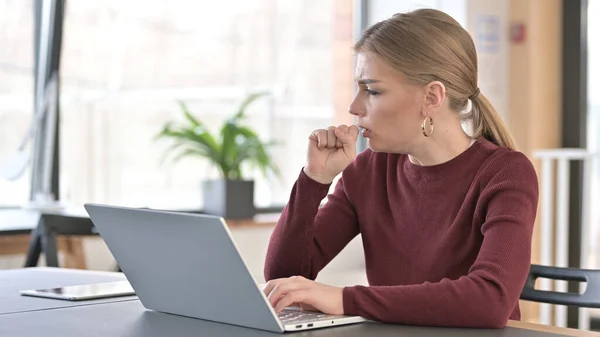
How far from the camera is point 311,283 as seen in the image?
1.54 m

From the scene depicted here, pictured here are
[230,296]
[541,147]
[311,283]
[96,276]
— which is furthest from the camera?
[541,147]

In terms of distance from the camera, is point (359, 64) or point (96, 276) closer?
point (359, 64)

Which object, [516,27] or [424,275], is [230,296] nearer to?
[424,275]

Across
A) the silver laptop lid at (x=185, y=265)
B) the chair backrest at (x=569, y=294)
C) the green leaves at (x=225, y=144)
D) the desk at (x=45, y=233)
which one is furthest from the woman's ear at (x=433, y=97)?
the green leaves at (x=225, y=144)

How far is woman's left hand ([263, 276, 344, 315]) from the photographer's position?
59.4 inches

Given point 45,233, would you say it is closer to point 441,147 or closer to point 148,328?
point 441,147

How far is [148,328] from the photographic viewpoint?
1457 mm

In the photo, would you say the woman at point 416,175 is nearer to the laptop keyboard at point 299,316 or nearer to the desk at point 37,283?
the laptop keyboard at point 299,316

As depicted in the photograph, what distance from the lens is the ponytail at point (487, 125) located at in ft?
6.36

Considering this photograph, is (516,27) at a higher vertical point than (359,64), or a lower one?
higher

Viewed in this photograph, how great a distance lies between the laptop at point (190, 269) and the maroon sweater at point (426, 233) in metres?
0.14

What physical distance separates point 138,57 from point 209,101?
0.43 meters

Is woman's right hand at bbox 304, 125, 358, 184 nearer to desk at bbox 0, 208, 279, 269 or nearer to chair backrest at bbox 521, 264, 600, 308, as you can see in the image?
chair backrest at bbox 521, 264, 600, 308

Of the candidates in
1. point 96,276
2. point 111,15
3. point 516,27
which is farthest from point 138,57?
point 96,276
